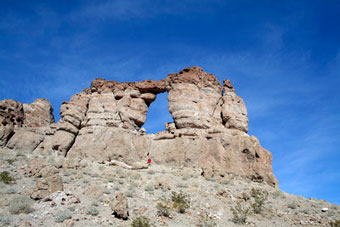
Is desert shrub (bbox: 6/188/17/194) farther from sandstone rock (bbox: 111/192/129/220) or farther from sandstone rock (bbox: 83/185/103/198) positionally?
sandstone rock (bbox: 111/192/129/220)

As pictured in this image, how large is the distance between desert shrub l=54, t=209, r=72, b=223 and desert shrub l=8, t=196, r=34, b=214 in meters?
1.25

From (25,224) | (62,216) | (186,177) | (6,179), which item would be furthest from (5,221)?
(186,177)

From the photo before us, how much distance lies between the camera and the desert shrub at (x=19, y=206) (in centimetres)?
1199

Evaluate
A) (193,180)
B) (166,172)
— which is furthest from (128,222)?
(166,172)

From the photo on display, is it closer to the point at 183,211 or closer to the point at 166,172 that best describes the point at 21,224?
the point at 183,211

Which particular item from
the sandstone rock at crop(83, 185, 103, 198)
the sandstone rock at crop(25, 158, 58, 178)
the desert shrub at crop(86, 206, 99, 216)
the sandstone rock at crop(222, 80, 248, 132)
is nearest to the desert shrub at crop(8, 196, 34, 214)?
the desert shrub at crop(86, 206, 99, 216)

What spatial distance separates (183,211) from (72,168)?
9.64 meters

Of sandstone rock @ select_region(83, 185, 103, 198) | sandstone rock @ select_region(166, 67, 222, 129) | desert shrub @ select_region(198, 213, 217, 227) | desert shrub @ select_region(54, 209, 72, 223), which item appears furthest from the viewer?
sandstone rock @ select_region(166, 67, 222, 129)

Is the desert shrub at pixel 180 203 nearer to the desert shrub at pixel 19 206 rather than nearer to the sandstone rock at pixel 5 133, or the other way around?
the desert shrub at pixel 19 206

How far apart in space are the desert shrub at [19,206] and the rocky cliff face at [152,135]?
13.3 meters

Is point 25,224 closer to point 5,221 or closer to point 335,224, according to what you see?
point 5,221

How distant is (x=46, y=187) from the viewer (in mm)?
14430

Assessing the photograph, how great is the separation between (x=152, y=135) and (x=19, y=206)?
17.7m

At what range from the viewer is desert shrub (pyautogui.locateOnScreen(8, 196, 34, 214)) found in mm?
11992
